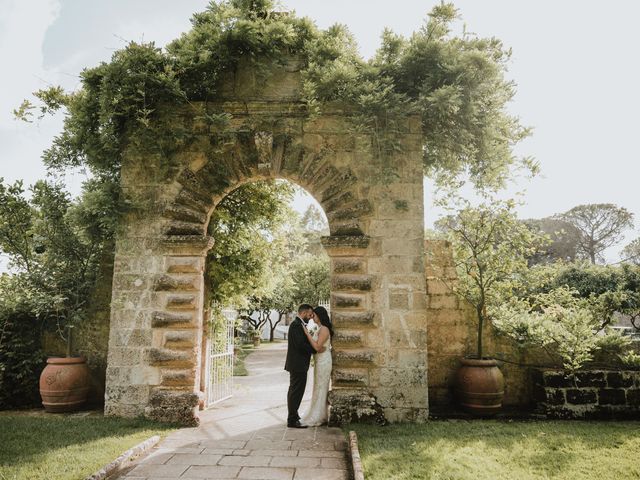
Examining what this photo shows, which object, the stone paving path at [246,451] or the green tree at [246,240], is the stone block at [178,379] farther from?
the green tree at [246,240]

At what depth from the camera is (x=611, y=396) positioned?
6.42 metres

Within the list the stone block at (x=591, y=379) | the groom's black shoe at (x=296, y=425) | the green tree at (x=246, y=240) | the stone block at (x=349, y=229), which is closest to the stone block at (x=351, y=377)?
the groom's black shoe at (x=296, y=425)

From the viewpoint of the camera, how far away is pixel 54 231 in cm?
690

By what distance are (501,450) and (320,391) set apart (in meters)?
2.55

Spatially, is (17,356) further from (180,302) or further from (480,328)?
(480,328)

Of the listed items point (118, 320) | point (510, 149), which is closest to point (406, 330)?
point (510, 149)

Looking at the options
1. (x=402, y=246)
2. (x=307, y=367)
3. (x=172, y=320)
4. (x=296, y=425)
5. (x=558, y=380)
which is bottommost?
(x=296, y=425)

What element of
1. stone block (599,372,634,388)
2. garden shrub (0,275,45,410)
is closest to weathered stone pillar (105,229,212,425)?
garden shrub (0,275,45,410)

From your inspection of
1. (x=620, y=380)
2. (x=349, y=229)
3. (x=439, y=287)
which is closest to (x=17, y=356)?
(x=349, y=229)

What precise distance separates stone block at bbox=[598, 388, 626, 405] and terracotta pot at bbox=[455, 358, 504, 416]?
1414 millimetres

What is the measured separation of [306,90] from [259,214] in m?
2.78

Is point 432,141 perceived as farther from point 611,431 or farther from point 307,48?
point 611,431

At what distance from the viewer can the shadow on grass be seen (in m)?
4.73

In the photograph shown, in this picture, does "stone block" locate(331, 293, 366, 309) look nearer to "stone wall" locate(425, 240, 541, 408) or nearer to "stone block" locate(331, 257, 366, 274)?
"stone block" locate(331, 257, 366, 274)
